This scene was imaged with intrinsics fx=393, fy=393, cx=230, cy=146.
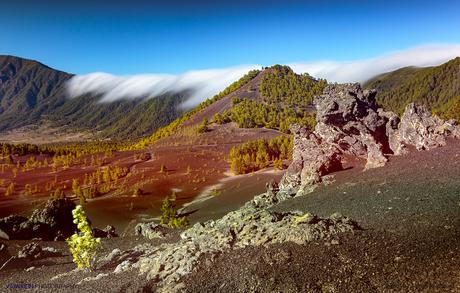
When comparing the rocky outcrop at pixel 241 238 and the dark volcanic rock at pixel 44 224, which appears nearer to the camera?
the rocky outcrop at pixel 241 238

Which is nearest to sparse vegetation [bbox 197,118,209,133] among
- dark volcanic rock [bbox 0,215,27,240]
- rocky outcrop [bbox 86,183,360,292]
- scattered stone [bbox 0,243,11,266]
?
dark volcanic rock [bbox 0,215,27,240]

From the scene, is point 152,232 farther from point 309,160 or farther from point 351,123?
point 351,123

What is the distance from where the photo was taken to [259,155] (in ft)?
369

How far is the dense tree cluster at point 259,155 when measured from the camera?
10424 cm

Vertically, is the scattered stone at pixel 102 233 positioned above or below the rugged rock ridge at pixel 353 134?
below

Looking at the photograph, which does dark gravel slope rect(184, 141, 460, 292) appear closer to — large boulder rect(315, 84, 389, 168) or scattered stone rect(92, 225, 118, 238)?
large boulder rect(315, 84, 389, 168)

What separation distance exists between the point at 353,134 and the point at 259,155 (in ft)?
234

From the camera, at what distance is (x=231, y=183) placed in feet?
297

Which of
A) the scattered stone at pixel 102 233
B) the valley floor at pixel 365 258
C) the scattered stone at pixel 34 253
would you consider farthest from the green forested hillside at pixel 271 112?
the valley floor at pixel 365 258

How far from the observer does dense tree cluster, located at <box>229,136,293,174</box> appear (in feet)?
342

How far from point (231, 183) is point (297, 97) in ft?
390

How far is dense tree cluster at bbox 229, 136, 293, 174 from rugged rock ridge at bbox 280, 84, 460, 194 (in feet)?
166

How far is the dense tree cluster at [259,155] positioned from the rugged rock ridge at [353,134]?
50.6 m

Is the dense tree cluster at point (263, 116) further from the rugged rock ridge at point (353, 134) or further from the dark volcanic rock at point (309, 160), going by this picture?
the dark volcanic rock at point (309, 160)
